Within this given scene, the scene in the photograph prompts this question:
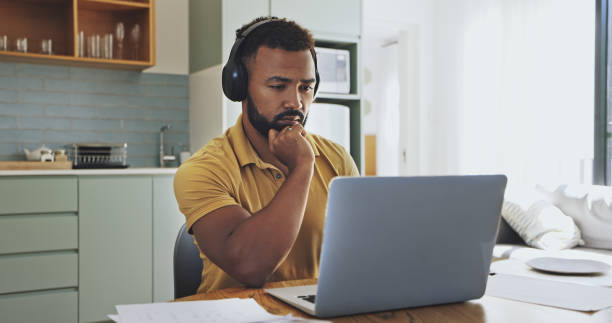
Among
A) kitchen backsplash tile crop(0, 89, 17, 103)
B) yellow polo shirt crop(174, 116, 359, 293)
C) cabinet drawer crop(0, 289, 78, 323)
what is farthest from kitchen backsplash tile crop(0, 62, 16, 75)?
yellow polo shirt crop(174, 116, 359, 293)

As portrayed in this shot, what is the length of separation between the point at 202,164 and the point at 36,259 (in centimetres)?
212

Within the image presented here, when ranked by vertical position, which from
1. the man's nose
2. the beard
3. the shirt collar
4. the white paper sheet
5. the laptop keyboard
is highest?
the man's nose

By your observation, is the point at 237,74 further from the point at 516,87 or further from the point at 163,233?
the point at 516,87

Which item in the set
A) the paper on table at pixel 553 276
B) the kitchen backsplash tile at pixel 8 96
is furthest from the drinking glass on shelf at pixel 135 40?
the paper on table at pixel 553 276

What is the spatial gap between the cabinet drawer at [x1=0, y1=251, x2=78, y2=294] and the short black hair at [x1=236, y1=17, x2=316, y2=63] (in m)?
2.16

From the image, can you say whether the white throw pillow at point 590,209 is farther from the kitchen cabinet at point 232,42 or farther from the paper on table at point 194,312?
the paper on table at point 194,312

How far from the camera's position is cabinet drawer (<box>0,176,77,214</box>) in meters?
3.02

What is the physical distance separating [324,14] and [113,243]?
2016 millimetres

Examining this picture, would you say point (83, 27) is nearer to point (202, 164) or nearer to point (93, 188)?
point (93, 188)

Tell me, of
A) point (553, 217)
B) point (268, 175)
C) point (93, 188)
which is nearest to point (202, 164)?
point (268, 175)

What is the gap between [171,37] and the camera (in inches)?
158

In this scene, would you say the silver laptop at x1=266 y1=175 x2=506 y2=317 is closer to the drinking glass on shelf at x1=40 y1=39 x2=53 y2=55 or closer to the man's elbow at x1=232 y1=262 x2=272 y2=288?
the man's elbow at x1=232 y1=262 x2=272 y2=288

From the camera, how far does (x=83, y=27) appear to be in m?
3.71

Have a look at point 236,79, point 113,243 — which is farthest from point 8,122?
point 236,79
